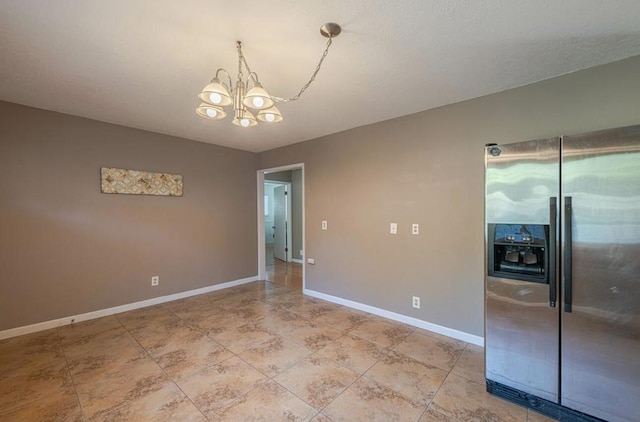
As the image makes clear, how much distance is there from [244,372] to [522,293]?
2.20 meters

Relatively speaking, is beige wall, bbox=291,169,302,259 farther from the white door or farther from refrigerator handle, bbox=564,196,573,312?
refrigerator handle, bbox=564,196,573,312

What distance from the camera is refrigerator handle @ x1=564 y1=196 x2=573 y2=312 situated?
1633 mm

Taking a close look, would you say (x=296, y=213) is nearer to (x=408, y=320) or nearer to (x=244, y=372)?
(x=408, y=320)

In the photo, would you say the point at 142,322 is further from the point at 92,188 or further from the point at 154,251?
the point at 92,188

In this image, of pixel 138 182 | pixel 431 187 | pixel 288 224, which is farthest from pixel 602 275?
pixel 288 224

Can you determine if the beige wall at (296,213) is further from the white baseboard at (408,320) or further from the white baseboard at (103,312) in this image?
the white baseboard at (408,320)

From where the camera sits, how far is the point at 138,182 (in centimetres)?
358

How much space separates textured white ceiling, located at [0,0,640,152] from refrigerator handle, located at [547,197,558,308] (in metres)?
1.10

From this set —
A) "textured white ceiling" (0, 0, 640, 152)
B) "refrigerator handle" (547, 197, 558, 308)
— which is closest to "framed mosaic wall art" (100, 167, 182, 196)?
"textured white ceiling" (0, 0, 640, 152)

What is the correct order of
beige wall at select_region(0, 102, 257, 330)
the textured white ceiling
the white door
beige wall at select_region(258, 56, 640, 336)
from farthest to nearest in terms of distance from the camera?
the white door → beige wall at select_region(0, 102, 257, 330) → beige wall at select_region(258, 56, 640, 336) → the textured white ceiling

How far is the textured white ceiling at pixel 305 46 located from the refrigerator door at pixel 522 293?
2.36 feet

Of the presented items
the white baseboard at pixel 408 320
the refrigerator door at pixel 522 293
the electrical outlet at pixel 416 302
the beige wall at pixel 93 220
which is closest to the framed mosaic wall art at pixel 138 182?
the beige wall at pixel 93 220

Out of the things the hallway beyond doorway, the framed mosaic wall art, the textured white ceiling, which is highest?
the textured white ceiling

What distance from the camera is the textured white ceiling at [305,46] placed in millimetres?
1466
